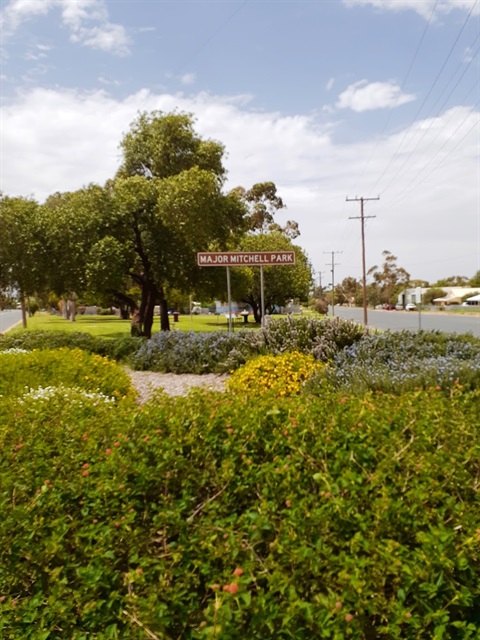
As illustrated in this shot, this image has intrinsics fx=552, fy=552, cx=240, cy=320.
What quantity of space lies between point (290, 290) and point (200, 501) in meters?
47.4

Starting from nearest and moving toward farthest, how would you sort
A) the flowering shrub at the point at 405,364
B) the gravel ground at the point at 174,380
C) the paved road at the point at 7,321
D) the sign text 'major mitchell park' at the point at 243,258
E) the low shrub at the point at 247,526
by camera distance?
the low shrub at the point at 247,526
the flowering shrub at the point at 405,364
the gravel ground at the point at 174,380
the sign text 'major mitchell park' at the point at 243,258
the paved road at the point at 7,321

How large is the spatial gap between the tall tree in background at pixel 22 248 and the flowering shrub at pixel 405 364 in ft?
48.9

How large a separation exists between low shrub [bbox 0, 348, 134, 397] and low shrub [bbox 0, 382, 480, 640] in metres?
3.97

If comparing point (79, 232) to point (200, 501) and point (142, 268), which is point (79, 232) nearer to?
point (142, 268)

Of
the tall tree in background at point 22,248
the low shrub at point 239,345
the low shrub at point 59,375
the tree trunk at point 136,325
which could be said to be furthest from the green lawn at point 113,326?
the low shrub at point 59,375

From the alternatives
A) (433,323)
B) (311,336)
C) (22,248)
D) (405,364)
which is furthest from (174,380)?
(433,323)

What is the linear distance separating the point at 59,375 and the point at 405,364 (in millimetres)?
4839

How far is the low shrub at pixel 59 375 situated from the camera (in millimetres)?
6957

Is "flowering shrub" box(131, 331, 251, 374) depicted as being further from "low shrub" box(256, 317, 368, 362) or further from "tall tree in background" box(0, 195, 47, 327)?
"tall tree in background" box(0, 195, 47, 327)

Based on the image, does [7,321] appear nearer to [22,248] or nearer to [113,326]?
[113,326]

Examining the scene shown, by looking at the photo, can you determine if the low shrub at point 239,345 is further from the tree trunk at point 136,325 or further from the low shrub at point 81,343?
the tree trunk at point 136,325

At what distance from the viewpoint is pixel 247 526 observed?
7.39ft

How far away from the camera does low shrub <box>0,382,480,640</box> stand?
6.37 feet

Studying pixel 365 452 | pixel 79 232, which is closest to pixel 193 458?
pixel 365 452
